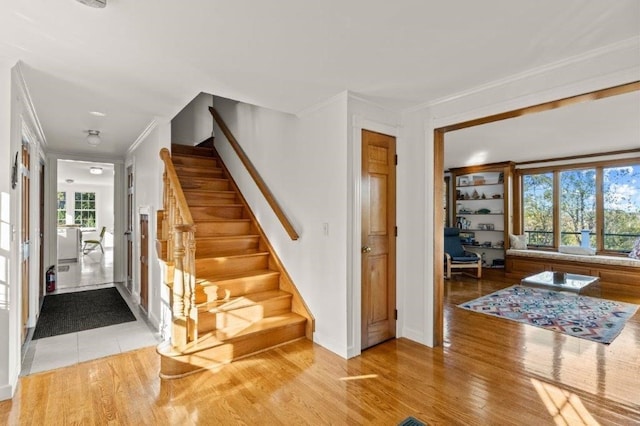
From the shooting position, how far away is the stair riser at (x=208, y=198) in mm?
4375

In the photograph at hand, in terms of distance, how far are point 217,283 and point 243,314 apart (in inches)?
16.2

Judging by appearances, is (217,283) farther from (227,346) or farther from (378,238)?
(378,238)

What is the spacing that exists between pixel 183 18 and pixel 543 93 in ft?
8.21

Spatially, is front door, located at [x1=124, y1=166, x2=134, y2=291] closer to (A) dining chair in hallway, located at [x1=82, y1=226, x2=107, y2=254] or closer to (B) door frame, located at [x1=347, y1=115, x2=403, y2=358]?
(B) door frame, located at [x1=347, y1=115, x2=403, y2=358]

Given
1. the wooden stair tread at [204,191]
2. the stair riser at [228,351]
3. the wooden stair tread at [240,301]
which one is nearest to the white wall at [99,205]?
the wooden stair tread at [204,191]

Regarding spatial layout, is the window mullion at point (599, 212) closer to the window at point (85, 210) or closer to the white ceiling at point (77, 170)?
the white ceiling at point (77, 170)

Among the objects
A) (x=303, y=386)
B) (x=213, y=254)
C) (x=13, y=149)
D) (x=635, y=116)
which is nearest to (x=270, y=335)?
(x=303, y=386)

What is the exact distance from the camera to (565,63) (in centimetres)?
233

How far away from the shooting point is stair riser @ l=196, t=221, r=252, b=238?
158 inches

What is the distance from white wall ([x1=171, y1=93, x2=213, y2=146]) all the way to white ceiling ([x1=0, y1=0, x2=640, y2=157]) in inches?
106

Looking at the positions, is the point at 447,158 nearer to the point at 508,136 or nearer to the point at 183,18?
the point at 508,136

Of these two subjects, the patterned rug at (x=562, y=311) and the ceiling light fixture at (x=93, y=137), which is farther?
the ceiling light fixture at (x=93, y=137)

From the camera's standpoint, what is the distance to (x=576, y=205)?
6.58 m

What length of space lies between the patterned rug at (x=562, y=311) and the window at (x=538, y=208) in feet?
7.05
